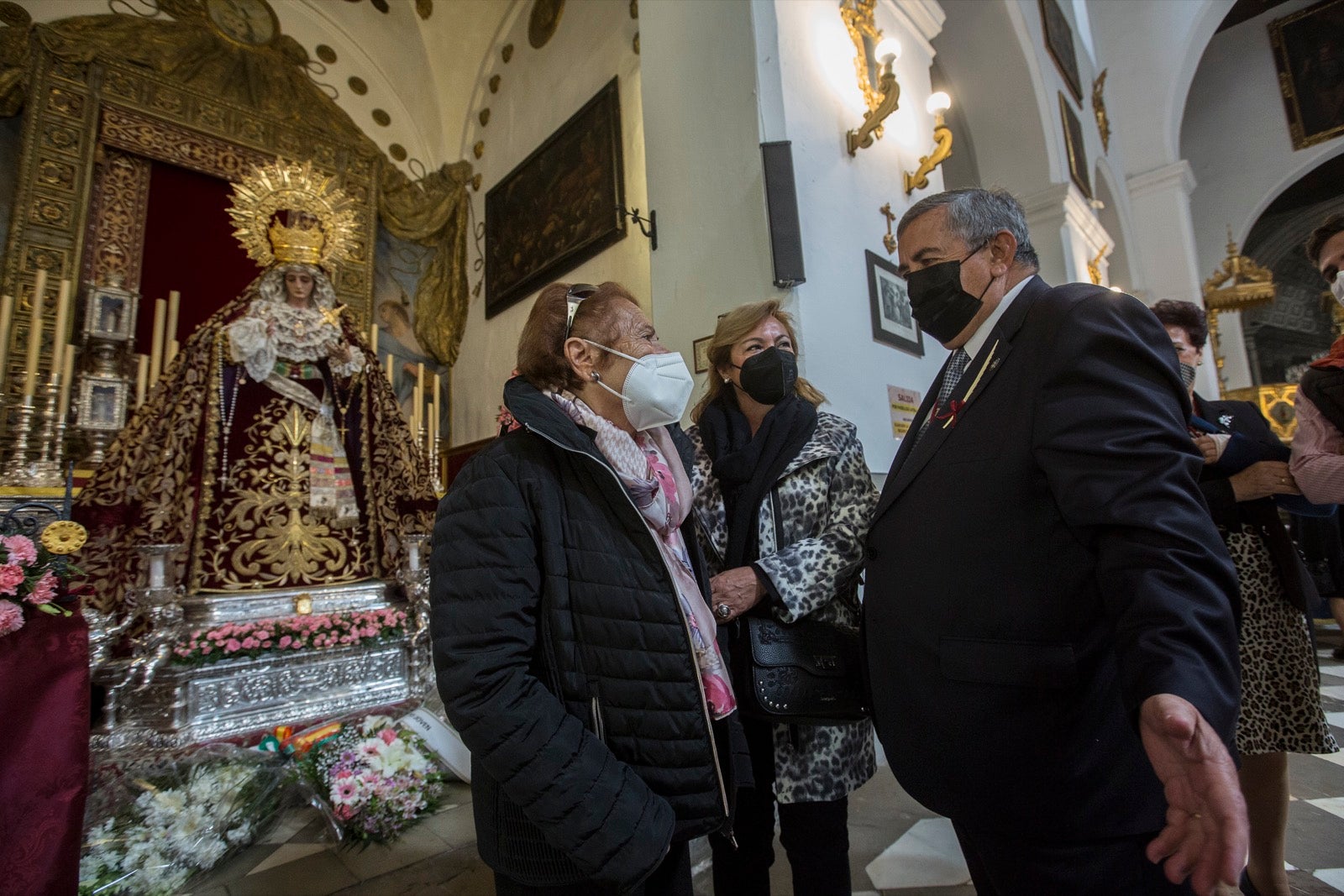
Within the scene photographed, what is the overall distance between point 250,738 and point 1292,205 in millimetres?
17270

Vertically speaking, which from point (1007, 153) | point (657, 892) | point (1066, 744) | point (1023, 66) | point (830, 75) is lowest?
point (657, 892)

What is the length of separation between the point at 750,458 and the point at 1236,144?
14861mm

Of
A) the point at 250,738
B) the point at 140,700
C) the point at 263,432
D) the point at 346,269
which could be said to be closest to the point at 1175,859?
the point at 250,738

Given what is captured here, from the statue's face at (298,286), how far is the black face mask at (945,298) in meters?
3.47

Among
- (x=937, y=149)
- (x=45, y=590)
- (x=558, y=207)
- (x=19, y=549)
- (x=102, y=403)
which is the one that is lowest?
(x=45, y=590)

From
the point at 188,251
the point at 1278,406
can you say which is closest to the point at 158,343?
the point at 188,251

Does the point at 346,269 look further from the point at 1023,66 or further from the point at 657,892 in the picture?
the point at 1023,66

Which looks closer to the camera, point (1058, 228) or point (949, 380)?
point (949, 380)

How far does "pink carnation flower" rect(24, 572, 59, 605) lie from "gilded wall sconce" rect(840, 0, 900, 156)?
3.75 m

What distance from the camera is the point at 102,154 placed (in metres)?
4.95

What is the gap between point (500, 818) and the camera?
Answer: 1015mm

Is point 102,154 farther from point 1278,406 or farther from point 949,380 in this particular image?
point 1278,406

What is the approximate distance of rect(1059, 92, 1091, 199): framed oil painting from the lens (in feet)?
21.3

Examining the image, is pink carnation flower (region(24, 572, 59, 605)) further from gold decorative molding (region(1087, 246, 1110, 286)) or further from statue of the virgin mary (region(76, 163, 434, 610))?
gold decorative molding (region(1087, 246, 1110, 286))
